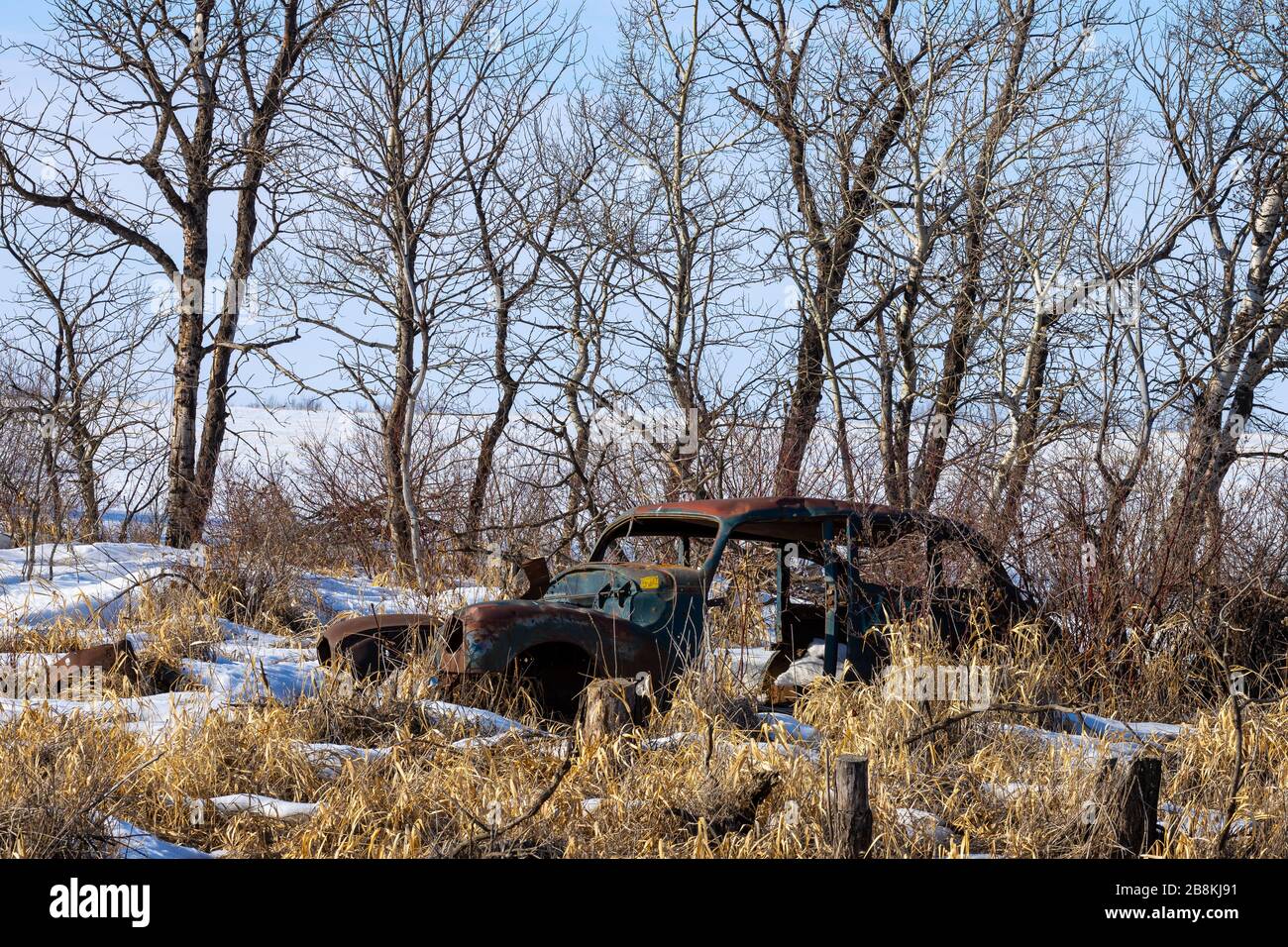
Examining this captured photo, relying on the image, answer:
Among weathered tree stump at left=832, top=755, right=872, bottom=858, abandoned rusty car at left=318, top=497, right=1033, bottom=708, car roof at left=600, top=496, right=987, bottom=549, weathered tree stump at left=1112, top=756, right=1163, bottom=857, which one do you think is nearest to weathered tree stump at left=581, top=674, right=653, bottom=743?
abandoned rusty car at left=318, top=497, right=1033, bottom=708

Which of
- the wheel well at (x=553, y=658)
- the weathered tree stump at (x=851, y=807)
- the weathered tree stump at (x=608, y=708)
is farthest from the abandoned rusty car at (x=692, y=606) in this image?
the weathered tree stump at (x=851, y=807)

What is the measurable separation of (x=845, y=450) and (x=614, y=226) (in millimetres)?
4185

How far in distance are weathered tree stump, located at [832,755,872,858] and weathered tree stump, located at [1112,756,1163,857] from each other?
1.02 meters

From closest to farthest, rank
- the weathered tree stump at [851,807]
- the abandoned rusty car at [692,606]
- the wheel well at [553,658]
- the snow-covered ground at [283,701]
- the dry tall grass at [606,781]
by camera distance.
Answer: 1. the weathered tree stump at [851,807]
2. the dry tall grass at [606,781]
3. the snow-covered ground at [283,701]
4. the abandoned rusty car at [692,606]
5. the wheel well at [553,658]

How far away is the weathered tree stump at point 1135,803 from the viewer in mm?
4672

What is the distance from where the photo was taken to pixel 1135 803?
471 cm

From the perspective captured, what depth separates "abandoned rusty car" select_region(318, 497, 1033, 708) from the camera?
643cm

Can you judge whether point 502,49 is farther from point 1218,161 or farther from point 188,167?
point 1218,161

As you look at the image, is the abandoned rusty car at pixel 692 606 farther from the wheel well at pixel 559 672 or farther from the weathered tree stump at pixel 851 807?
the weathered tree stump at pixel 851 807

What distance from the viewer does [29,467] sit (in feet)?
49.8

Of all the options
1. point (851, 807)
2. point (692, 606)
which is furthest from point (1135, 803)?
point (692, 606)

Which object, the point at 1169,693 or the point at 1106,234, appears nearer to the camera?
the point at 1169,693

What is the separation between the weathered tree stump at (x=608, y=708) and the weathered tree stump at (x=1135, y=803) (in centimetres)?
217

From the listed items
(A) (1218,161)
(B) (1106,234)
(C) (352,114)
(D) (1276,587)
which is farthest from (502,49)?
(D) (1276,587)
